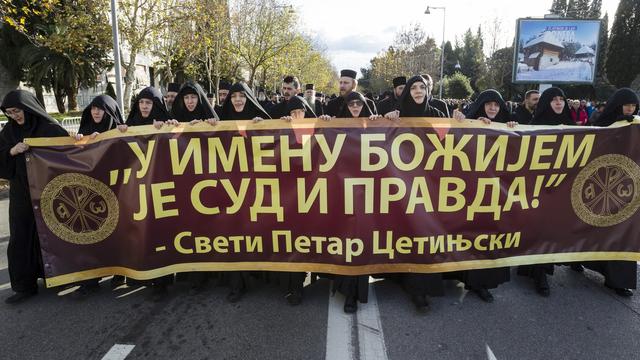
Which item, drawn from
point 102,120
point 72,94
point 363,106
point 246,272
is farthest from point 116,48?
point 72,94

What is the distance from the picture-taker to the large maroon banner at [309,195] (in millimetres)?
3660

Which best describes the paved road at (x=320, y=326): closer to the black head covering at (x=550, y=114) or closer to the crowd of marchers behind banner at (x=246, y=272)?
the crowd of marchers behind banner at (x=246, y=272)

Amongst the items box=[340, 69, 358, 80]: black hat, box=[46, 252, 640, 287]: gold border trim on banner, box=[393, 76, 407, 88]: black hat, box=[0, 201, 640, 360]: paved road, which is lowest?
box=[0, 201, 640, 360]: paved road

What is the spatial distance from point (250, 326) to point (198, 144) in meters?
1.56

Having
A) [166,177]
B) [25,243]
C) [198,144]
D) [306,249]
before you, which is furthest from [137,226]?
[306,249]

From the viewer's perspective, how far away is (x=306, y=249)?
12.3 feet

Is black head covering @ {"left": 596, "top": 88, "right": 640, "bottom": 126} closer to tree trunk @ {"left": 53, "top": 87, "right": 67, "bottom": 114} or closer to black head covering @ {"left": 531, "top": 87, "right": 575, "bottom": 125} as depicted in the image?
black head covering @ {"left": 531, "top": 87, "right": 575, "bottom": 125}

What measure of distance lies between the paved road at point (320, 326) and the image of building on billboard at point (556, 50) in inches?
779

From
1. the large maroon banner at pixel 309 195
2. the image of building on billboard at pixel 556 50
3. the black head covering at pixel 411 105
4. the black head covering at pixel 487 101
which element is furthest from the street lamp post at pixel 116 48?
the image of building on billboard at pixel 556 50

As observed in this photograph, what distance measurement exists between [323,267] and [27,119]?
9.79ft

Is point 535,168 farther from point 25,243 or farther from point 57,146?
point 25,243

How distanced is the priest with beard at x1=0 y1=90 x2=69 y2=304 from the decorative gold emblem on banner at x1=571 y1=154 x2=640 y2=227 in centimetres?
465

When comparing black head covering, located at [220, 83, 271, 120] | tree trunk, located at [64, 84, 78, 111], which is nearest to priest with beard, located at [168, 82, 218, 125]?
black head covering, located at [220, 83, 271, 120]

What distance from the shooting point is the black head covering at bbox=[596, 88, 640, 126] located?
4.15 metres
